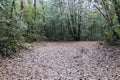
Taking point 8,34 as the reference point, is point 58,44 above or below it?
below

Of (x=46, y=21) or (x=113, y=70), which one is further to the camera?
(x=46, y=21)

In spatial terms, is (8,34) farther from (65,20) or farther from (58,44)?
(65,20)

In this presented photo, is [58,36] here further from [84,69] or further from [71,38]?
[84,69]

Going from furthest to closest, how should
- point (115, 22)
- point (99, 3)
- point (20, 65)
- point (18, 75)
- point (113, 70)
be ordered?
point (99, 3)
point (115, 22)
point (20, 65)
point (113, 70)
point (18, 75)

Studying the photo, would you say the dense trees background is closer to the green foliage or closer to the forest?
the forest

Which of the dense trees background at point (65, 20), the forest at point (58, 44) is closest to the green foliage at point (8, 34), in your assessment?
the forest at point (58, 44)

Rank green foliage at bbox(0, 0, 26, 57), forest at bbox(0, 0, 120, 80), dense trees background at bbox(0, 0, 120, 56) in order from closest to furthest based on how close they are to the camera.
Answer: forest at bbox(0, 0, 120, 80)
green foliage at bbox(0, 0, 26, 57)
dense trees background at bbox(0, 0, 120, 56)

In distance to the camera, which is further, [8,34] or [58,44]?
[58,44]

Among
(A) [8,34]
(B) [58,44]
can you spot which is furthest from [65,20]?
(A) [8,34]

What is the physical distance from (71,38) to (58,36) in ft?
5.18

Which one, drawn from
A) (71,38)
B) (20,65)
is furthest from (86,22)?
(20,65)

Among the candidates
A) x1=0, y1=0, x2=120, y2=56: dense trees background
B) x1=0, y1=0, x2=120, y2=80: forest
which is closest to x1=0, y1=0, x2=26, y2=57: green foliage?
x1=0, y1=0, x2=120, y2=80: forest

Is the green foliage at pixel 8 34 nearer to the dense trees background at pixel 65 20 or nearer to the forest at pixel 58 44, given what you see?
the forest at pixel 58 44

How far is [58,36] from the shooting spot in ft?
79.9
